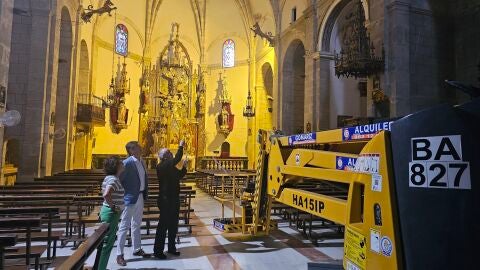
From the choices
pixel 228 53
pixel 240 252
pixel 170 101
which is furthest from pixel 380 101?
pixel 228 53

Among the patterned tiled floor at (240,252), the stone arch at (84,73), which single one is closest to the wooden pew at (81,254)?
the patterned tiled floor at (240,252)

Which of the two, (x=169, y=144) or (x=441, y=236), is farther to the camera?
(x=169, y=144)

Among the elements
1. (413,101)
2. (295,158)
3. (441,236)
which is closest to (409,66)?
(413,101)

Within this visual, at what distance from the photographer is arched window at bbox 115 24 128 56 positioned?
23812 millimetres

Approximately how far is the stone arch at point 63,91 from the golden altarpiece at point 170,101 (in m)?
7.90

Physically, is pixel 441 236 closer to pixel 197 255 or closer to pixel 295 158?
pixel 295 158

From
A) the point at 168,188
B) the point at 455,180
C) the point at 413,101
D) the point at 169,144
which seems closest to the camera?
the point at 455,180

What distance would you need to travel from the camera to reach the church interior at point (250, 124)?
1879 mm

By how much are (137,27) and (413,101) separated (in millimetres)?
19966

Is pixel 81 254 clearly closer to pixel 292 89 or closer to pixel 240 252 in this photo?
pixel 240 252

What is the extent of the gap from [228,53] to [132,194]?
2305 cm

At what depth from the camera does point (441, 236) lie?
5.26 ft

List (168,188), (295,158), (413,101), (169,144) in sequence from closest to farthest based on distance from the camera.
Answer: (295,158), (168,188), (413,101), (169,144)

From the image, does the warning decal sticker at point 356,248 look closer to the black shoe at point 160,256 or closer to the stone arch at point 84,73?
the black shoe at point 160,256
